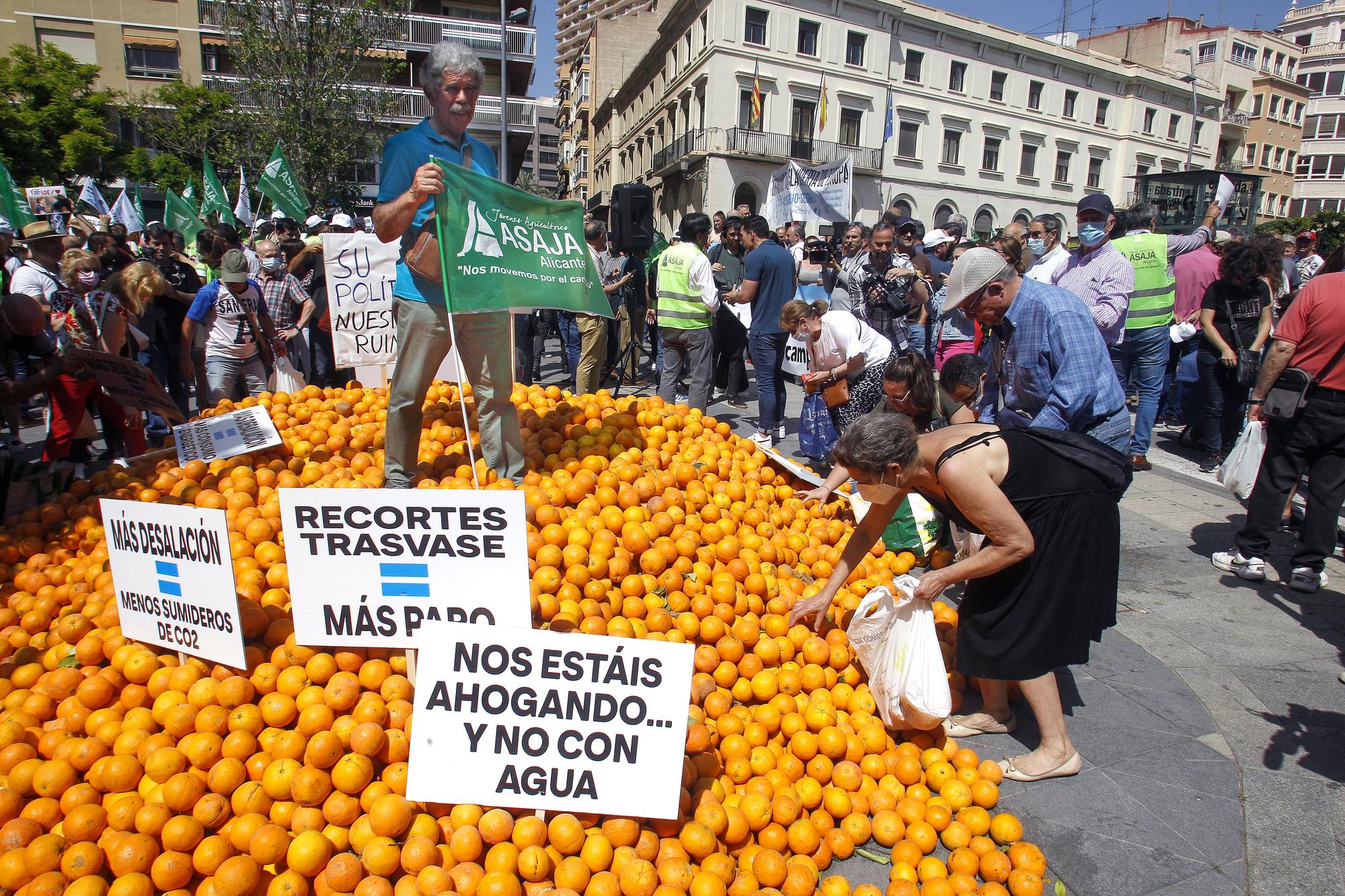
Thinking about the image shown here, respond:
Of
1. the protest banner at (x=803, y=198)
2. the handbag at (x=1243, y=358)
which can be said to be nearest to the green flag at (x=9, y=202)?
the protest banner at (x=803, y=198)

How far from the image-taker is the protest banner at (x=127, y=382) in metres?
5.14

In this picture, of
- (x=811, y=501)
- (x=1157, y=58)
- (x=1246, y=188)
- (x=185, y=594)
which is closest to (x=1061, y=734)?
(x=811, y=501)

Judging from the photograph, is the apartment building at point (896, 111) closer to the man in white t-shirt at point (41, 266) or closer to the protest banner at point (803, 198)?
the protest banner at point (803, 198)

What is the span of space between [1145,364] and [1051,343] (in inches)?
191

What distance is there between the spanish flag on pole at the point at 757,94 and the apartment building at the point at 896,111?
11 cm

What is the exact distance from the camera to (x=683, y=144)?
4125 cm

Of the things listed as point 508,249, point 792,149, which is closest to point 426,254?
point 508,249

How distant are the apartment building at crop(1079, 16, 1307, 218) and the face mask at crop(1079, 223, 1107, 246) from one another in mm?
68401

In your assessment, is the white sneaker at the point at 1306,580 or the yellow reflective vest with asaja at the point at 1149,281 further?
the yellow reflective vest with asaja at the point at 1149,281

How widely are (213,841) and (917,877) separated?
225 centimetres

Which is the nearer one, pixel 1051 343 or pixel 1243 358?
pixel 1051 343

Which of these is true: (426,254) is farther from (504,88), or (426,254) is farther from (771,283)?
(504,88)

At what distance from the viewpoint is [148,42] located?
38562 mm

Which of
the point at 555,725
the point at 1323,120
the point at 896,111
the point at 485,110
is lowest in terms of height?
the point at 555,725
